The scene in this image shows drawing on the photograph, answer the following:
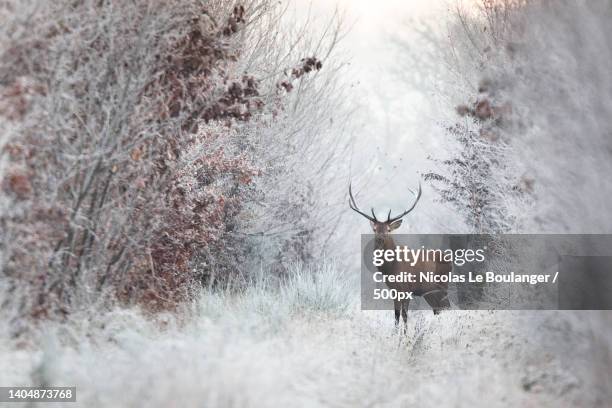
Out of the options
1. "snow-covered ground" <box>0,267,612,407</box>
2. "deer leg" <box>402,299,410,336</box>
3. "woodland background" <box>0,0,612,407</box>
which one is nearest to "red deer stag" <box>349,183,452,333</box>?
"deer leg" <box>402,299,410,336</box>

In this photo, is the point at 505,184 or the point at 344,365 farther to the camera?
the point at 505,184

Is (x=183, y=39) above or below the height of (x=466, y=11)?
below

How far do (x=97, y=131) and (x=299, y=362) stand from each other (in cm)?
278

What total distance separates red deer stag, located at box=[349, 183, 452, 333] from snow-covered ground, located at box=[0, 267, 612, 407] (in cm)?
170

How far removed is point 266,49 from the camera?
1720 cm

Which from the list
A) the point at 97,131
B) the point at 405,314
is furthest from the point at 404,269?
the point at 97,131

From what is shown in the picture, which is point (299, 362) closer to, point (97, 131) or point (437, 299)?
point (97, 131)

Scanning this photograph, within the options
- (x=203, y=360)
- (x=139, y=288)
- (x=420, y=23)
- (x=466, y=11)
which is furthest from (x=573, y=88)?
(x=420, y=23)

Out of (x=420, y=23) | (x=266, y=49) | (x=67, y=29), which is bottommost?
(x=67, y=29)

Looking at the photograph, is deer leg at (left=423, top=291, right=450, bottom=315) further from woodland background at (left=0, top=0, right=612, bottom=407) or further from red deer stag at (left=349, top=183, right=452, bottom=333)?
woodland background at (left=0, top=0, right=612, bottom=407)

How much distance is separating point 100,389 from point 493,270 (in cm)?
874

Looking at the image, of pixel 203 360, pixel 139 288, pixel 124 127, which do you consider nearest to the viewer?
A: pixel 203 360

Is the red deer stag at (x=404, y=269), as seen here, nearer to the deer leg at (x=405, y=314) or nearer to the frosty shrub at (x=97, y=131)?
the deer leg at (x=405, y=314)

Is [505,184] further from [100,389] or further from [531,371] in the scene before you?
[100,389]
